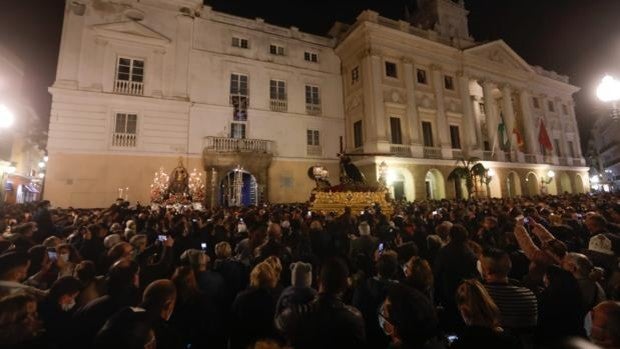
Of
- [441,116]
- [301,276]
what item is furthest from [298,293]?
[441,116]

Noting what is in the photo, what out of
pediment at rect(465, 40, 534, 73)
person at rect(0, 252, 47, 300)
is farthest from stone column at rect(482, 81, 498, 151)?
person at rect(0, 252, 47, 300)

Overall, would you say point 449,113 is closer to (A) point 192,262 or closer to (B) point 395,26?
(B) point 395,26

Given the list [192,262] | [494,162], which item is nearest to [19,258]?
[192,262]

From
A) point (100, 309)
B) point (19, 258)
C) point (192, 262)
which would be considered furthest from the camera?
point (192, 262)

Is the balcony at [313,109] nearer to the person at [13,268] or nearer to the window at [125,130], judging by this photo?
the window at [125,130]

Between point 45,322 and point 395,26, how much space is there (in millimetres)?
27464

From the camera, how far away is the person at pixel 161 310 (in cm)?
226

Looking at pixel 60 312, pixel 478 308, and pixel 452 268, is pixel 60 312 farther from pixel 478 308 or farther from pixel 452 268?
pixel 452 268

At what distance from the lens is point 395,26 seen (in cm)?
2492

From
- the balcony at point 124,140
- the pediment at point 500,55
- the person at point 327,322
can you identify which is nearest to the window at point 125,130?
the balcony at point 124,140

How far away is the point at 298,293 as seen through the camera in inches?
110

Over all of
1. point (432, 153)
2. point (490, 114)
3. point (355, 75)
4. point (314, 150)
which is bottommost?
point (432, 153)

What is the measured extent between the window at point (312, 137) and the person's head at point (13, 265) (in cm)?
2114

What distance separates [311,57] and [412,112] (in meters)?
9.29
